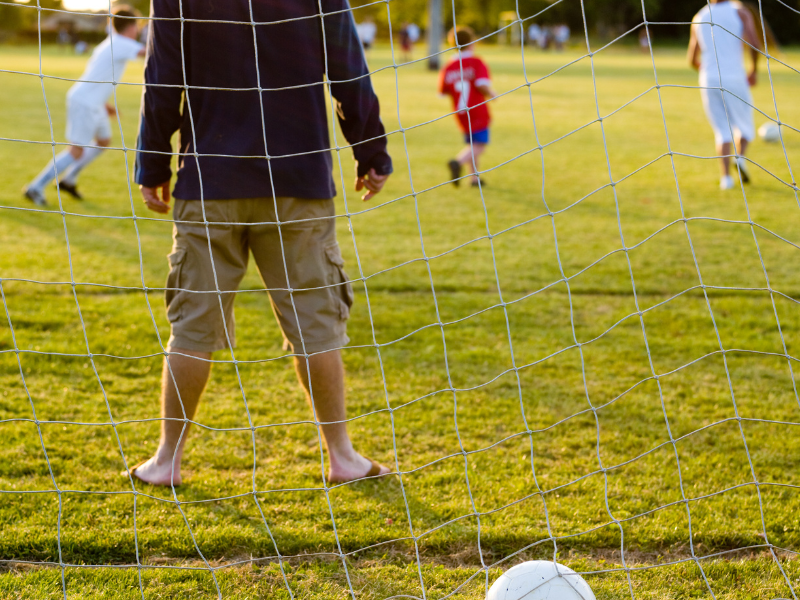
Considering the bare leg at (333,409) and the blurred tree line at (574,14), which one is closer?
the bare leg at (333,409)

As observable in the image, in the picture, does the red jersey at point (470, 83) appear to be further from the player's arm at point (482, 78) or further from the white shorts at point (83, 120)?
the white shorts at point (83, 120)

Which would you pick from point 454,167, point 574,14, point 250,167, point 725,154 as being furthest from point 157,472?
point 574,14

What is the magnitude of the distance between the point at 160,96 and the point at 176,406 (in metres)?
0.94

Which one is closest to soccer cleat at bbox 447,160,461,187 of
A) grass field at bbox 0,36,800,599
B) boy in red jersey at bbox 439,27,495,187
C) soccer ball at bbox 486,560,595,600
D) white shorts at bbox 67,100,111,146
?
boy in red jersey at bbox 439,27,495,187

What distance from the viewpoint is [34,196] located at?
6500 mm

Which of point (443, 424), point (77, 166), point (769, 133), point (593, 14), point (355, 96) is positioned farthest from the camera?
point (593, 14)

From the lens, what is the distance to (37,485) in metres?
2.51

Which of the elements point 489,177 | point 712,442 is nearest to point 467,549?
point 712,442

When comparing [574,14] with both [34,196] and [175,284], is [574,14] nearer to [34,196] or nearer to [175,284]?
[34,196]

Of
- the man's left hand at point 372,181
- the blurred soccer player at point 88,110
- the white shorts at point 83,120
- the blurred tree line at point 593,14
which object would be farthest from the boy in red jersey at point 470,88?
the blurred tree line at point 593,14

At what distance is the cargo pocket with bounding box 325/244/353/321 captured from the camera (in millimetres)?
2445

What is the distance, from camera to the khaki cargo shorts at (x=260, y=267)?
2.36 meters

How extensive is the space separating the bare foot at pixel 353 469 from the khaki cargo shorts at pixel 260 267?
40 cm

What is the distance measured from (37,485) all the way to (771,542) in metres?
2.21
